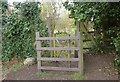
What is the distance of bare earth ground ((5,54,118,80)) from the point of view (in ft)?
16.2

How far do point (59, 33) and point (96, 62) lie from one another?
1.33 m

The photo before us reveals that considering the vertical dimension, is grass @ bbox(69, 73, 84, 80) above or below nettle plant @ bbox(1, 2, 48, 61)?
below

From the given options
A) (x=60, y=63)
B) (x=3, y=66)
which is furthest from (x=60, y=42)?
(x=3, y=66)

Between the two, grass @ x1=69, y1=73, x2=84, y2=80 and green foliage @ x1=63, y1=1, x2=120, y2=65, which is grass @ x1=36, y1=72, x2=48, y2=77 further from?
green foliage @ x1=63, y1=1, x2=120, y2=65

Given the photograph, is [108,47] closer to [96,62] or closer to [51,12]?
[96,62]

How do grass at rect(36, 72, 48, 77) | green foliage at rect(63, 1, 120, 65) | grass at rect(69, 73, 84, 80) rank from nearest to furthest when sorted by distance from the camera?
green foliage at rect(63, 1, 120, 65)
grass at rect(69, 73, 84, 80)
grass at rect(36, 72, 48, 77)

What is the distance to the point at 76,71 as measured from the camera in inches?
202

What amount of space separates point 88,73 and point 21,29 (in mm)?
2761

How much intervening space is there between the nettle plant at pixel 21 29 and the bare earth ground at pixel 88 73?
1.13 m

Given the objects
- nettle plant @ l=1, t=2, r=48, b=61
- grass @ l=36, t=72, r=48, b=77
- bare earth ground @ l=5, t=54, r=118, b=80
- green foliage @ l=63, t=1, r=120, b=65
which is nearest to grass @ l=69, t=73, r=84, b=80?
bare earth ground @ l=5, t=54, r=118, b=80

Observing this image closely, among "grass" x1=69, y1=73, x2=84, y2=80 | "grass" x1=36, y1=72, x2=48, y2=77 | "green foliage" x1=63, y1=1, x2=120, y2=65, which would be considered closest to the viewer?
"green foliage" x1=63, y1=1, x2=120, y2=65

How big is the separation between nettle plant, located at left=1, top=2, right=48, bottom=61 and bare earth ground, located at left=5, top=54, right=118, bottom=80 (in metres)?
1.13

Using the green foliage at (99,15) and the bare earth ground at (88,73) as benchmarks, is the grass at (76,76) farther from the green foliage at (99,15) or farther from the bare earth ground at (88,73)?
the green foliage at (99,15)

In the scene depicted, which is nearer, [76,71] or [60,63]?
[76,71]
